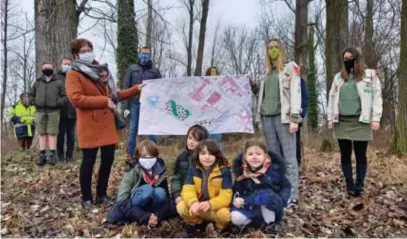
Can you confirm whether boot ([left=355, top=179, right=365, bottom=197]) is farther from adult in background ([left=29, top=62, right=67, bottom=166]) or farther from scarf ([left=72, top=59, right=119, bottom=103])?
adult in background ([left=29, top=62, right=67, bottom=166])

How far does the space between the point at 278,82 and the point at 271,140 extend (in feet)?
2.23

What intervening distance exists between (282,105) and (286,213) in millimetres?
1199

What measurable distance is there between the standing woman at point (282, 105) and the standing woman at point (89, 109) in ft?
5.92

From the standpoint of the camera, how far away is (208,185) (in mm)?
4613

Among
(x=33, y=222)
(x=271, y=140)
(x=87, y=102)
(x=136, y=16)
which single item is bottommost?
(x=33, y=222)

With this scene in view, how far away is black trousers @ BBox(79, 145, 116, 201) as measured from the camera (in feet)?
17.8

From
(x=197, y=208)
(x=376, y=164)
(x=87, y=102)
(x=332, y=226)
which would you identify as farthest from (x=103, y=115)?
(x=376, y=164)

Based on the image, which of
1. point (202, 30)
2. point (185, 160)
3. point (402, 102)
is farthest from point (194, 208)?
point (202, 30)

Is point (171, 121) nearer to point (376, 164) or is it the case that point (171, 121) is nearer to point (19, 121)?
point (376, 164)

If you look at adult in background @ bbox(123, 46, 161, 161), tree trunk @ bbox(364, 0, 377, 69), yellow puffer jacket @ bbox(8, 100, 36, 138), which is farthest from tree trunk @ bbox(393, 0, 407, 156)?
tree trunk @ bbox(364, 0, 377, 69)

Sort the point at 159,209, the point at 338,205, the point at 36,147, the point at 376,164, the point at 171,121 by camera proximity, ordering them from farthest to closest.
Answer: the point at 36,147 → the point at 376,164 → the point at 171,121 → the point at 338,205 → the point at 159,209

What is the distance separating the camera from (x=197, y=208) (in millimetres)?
4379

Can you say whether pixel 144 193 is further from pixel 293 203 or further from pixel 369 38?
pixel 369 38

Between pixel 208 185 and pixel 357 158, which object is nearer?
pixel 208 185
